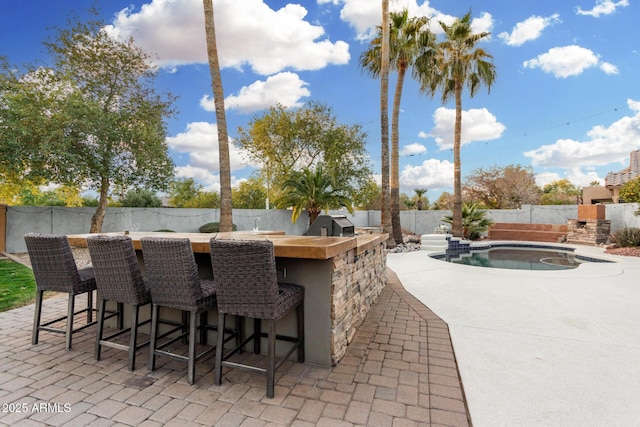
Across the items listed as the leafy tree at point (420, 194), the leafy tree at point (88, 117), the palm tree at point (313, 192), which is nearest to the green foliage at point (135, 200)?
the leafy tree at point (88, 117)

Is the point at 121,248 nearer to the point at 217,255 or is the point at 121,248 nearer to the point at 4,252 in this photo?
the point at 217,255

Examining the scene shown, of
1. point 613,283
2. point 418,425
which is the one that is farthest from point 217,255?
point 613,283

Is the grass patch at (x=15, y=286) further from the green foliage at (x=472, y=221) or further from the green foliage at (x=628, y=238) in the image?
the green foliage at (x=628, y=238)

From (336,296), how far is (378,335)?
93 cm

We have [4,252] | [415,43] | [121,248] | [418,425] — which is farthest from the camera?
[415,43]

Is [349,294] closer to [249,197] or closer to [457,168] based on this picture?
Answer: [457,168]

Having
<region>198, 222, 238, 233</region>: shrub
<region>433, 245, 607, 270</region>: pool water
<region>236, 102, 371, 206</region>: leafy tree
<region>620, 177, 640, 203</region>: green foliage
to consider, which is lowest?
<region>433, 245, 607, 270</region>: pool water

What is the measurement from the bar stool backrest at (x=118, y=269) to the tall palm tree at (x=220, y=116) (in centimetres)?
474

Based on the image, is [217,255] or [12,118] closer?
[217,255]

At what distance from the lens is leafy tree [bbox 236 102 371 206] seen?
1659cm

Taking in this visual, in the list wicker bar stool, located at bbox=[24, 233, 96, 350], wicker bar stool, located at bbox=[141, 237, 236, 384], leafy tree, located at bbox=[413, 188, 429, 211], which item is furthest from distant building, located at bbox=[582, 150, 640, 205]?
wicker bar stool, located at bbox=[24, 233, 96, 350]

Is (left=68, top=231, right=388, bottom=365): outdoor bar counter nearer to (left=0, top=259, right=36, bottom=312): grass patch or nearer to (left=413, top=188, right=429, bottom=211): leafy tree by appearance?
(left=0, top=259, right=36, bottom=312): grass patch

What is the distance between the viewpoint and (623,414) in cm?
188

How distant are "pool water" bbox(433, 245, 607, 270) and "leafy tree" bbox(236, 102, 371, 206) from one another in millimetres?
8348
